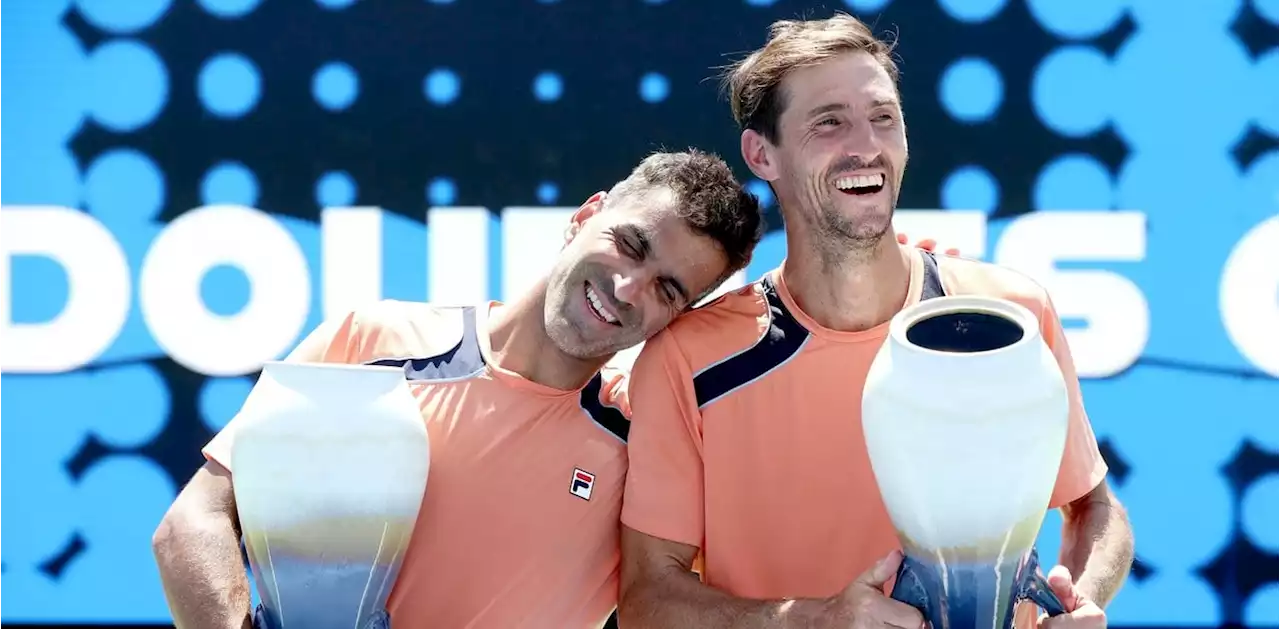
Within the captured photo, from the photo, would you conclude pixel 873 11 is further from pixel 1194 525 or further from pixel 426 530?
pixel 426 530

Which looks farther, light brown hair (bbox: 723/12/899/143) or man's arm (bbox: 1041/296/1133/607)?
light brown hair (bbox: 723/12/899/143)

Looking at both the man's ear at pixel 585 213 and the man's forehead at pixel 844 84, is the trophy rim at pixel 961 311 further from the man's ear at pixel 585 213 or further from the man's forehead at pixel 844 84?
the man's ear at pixel 585 213

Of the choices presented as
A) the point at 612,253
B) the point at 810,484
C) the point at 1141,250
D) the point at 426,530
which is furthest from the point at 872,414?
the point at 1141,250

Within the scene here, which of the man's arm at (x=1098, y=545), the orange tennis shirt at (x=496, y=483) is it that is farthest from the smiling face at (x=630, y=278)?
the man's arm at (x=1098, y=545)

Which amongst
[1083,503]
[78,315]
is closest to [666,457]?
[1083,503]

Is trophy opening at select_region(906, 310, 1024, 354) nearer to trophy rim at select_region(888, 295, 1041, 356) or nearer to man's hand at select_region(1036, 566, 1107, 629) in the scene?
trophy rim at select_region(888, 295, 1041, 356)

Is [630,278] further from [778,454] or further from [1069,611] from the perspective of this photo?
[1069,611]

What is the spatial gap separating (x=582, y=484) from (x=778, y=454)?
0.28 m

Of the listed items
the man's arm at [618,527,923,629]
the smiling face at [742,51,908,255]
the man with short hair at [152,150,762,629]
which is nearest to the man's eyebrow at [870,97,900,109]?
the smiling face at [742,51,908,255]

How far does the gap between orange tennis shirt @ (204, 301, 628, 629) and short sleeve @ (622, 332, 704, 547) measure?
73mm

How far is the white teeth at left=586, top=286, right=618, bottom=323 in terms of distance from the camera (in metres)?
1.80

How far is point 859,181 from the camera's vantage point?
5.72 feet

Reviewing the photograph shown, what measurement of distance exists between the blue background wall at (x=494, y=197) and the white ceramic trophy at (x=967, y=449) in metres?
1.45

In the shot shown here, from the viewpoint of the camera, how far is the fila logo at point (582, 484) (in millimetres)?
1803
